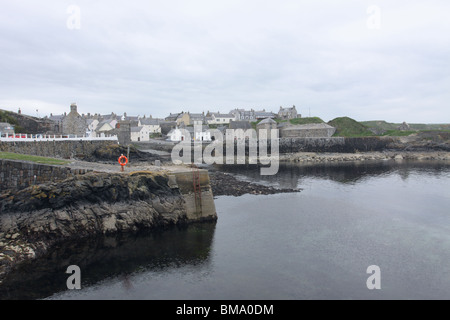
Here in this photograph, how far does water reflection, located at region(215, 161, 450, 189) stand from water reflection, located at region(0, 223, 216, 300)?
22.1 m

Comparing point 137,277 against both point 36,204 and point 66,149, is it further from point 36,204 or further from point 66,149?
point 66,149

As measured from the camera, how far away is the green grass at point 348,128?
98.9 metres

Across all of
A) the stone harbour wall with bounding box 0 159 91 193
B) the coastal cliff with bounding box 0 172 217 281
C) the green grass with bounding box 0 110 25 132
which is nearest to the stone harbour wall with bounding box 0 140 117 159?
the stone harbour wall with bounding box 0 159 91 193

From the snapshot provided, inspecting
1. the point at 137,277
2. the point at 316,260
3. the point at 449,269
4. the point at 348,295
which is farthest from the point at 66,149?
the point at 449,269

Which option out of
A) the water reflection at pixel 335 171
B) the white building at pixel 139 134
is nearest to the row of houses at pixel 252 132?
the white building at pixel 139 134

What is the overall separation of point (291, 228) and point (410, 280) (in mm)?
9436

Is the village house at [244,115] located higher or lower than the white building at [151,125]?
higher

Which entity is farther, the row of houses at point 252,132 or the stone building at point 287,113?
the stone building at point 287,113

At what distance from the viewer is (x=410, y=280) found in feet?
57.1

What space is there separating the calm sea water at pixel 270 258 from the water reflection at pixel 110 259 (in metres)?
0.05

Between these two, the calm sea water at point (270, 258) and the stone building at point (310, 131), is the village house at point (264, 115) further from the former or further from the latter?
the calm sea water at point (270, 258)

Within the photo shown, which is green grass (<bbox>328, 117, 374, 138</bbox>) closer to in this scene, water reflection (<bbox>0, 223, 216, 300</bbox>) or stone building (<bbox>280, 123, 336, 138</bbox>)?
stone building (<bbox>280, 123, 336, 138</bbox>)

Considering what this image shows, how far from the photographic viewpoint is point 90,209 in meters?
22.7
